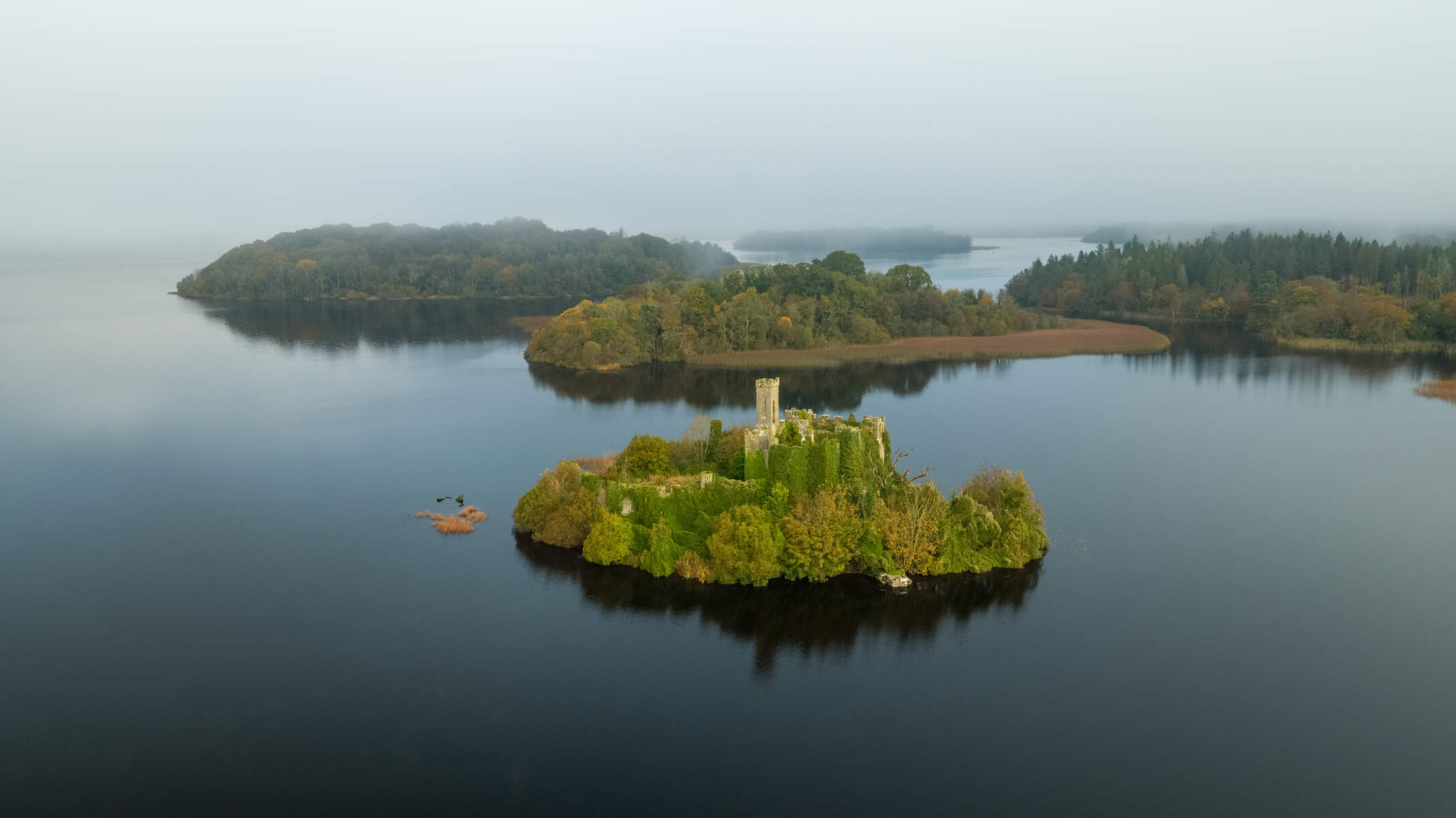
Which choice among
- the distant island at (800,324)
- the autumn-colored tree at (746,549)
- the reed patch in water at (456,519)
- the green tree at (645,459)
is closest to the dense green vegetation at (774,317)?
the distant island at (800,324)

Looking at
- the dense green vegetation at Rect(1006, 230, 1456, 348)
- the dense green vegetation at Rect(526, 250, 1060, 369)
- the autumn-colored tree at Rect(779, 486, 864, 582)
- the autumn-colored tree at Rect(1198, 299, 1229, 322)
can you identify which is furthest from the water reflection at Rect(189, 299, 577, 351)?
the autumn-colored tree at Rect(1198, 299, 1229, 322)

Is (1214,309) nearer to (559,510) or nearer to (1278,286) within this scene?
(1278,286)

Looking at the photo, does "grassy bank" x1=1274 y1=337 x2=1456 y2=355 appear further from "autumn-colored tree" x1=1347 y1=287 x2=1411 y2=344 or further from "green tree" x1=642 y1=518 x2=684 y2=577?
"green tree" x1=642 y1=518 x2=684 y2=577

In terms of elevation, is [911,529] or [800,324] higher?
[800,324]

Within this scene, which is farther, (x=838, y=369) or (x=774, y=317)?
(x=774, y=317)

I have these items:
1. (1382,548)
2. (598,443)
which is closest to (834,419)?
(598,443)

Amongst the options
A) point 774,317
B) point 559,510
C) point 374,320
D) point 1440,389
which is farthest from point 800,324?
point 374,320
